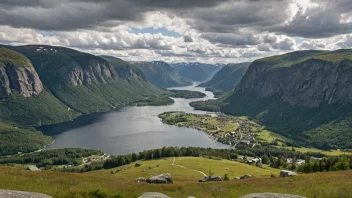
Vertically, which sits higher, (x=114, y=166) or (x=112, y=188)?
(x=112, y=188)

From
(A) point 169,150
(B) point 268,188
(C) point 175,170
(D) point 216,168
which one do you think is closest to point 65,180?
(B) point 268,188

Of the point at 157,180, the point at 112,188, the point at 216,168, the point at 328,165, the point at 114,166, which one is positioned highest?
the point at 112,188

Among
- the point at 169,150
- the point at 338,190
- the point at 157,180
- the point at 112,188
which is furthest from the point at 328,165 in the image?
the point at 169,150

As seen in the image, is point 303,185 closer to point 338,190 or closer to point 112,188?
point 338,190

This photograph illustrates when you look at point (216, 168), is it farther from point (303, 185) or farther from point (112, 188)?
point (112, 188)

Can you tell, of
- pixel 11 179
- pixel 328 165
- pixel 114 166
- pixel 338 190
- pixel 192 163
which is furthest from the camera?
pixel 114 166

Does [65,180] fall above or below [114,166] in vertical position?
above

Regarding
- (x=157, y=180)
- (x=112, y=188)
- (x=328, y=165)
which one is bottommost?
(x=328, y=165)

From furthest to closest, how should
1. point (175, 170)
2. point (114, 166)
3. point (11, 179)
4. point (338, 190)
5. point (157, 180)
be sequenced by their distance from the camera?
point (114, 166)
point (175, 170)
point (157, 180)
point (11, 179)
point (338, 190)

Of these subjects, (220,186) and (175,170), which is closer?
(220,186)
